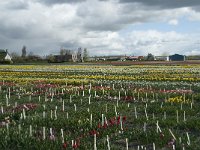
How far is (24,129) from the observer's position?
13.5 m

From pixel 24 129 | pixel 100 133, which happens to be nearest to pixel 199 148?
pixel 100 133

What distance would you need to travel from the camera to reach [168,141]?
38.2ft

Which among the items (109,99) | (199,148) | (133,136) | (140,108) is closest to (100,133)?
(133,136)

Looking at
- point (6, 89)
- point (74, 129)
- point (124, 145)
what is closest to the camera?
point (124, 145)

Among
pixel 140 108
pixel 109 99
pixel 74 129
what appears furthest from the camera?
pixel 109 99

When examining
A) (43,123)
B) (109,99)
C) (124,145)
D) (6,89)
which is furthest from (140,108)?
(6,89)

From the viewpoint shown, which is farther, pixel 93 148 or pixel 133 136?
pixel 133 136

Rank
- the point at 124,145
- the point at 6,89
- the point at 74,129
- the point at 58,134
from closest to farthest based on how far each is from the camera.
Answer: the point at 124,145
the point at 58,134
the point at 74,129
the point at 6,89

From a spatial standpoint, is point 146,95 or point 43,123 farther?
point 146,95

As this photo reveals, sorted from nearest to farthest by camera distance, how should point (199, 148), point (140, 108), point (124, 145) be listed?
point (199, 148)
point (124, 145)
point (140, 108)

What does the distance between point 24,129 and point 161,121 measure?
179 inches

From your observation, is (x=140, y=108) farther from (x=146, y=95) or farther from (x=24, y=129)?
(x=24, y=129)

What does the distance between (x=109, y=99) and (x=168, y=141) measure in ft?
35.4

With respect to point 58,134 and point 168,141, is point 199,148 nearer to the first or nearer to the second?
point 168,141
